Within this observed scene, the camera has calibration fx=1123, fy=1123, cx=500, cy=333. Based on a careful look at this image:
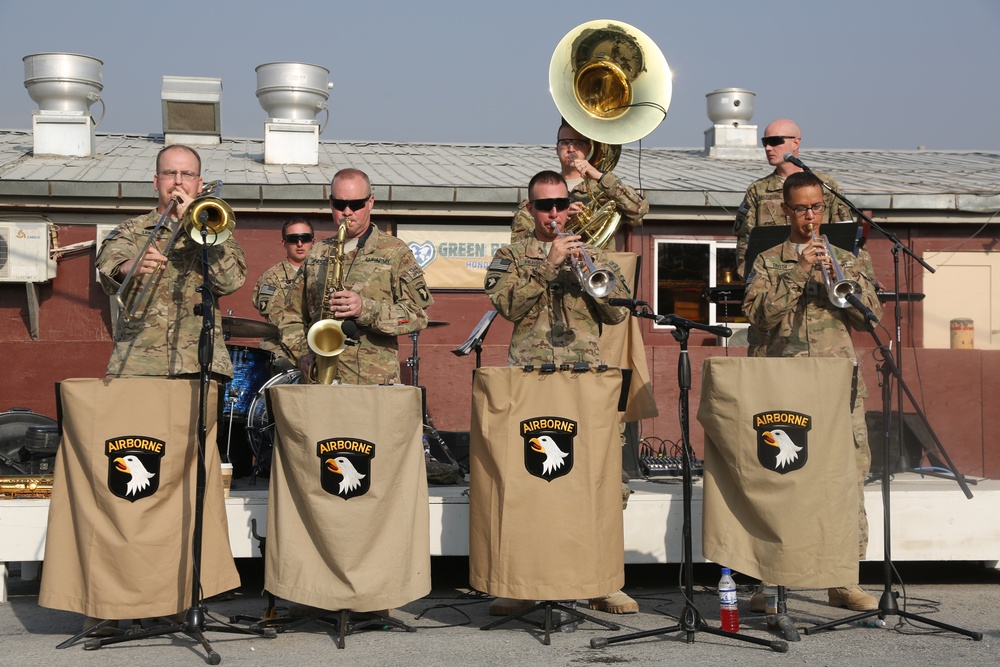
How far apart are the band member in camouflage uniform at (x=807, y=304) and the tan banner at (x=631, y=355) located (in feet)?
3.36

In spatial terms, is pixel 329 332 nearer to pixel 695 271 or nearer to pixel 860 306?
pixel 860 306

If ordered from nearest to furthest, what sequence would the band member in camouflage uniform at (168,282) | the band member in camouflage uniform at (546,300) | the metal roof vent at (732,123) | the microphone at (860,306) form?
the microphone at (860,306), the band member in camouflage uniform at (168,282), the band member in camouflage uniform at (546,300), the metal roof vent at (732,123)

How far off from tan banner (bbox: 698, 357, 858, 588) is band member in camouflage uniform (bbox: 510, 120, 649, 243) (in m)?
1.77

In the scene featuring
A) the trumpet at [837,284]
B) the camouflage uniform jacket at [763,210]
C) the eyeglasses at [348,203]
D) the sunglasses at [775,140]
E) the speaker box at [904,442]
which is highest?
the sunglasses at [775,140]

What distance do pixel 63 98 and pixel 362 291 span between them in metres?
8.87

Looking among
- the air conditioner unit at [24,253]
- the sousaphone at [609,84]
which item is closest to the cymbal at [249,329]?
the sousaphone at [609,84]

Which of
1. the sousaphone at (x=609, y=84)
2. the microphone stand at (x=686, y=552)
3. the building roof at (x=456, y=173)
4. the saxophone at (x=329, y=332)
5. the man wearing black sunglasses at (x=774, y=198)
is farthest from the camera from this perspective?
the building roof at (x=456, y=173)

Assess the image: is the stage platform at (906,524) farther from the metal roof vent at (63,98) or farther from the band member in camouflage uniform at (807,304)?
the metal roof vent at (63,98)

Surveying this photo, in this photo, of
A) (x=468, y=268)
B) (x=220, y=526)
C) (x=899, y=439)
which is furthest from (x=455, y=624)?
(x=468, y=268)

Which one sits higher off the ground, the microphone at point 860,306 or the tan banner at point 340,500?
the microphone at point 860,306

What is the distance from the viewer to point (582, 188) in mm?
6930

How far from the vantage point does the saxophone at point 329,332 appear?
17.5ft

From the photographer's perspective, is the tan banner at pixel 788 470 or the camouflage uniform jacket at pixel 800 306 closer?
the tan banner at pixel 788 470

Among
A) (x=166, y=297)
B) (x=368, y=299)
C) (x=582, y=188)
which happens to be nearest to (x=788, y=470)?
(x=368, y=299)
